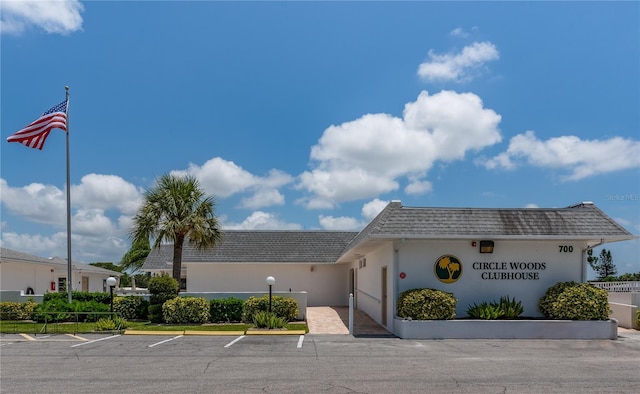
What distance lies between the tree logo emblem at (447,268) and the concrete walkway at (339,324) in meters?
2.39

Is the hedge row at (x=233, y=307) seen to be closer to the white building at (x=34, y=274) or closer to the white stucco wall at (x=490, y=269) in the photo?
the white stucco wall at (x=490, y=269)

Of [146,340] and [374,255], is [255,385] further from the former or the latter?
[374,255]

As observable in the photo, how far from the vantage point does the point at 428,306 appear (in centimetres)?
1510

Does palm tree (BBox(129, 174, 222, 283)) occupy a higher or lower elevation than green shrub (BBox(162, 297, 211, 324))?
higher

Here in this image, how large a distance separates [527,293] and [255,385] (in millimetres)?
10620

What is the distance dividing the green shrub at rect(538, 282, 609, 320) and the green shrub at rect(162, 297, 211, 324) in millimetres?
11480

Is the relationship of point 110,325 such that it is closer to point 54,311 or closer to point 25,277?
point 54,311

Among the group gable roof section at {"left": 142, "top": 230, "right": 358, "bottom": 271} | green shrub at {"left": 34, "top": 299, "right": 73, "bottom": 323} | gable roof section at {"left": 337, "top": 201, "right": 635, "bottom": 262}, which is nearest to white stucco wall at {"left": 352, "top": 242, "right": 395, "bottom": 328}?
gable roof section at {"left": 337, "top": 201, "right": 635, "bottom": 262}

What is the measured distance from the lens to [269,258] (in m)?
29.2

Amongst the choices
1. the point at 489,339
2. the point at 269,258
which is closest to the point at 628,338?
the point at 489,339

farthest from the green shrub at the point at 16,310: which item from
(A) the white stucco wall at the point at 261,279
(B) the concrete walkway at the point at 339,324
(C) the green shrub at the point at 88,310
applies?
(B) the concrete walkway at the point at 339,324

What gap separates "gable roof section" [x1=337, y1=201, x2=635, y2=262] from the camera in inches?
616

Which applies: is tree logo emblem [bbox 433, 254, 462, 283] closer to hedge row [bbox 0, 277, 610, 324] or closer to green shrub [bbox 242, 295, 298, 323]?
hedge row [bbox 0, 277, 610, 324]

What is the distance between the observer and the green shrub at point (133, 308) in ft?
65.6
